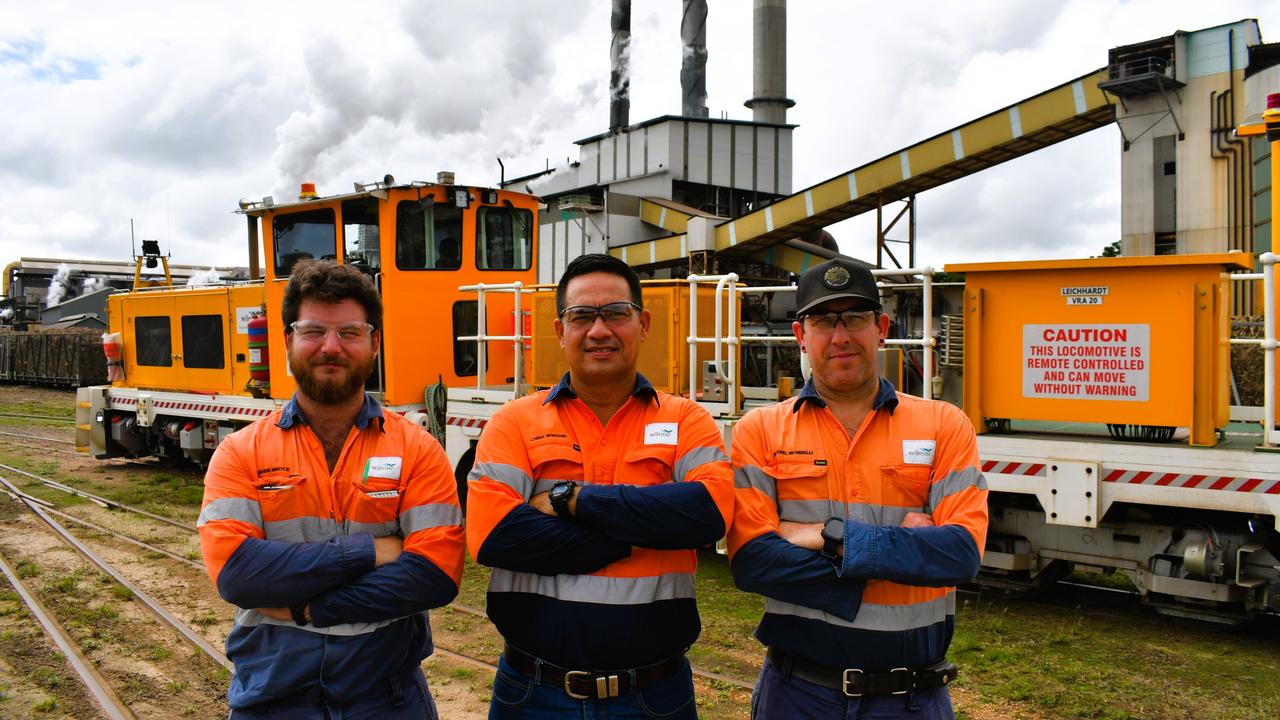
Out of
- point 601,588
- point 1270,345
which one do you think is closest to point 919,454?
point 601,588

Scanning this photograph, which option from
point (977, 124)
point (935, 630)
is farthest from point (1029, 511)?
point (977, 124)

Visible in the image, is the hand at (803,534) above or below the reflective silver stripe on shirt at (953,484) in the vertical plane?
below

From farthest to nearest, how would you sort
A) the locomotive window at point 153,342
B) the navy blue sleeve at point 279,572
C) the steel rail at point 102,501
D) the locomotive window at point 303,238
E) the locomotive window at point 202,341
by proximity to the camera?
the locomotive window at point 153,342
the locomotive window at point 202,341
the steel rail at point 102,501
the locomotive window at point 303,238
the navy blue sleeve at point 279,572

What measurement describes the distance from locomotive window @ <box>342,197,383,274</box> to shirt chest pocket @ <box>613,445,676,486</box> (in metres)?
6.95

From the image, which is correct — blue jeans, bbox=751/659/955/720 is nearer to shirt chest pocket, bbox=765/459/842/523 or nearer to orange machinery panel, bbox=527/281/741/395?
shirt chest pocket, bbox=765/459/842/523

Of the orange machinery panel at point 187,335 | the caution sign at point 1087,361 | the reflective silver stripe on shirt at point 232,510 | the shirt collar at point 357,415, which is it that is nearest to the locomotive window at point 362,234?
the orange machinery panel at point 187,335

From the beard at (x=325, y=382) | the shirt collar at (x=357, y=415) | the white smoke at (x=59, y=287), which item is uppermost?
the white smoke at (x=59, y=287)

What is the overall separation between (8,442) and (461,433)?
12.7 meters

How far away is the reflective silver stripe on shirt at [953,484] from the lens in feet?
8.75

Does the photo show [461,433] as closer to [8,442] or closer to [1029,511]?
[1029,511]

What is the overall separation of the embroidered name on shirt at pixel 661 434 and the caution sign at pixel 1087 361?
396 cm

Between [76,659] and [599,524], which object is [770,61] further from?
[599,524]

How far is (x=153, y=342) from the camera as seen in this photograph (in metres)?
13.0

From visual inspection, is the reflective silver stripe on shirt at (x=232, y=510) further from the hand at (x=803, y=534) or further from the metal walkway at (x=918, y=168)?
the metal walkway at (x=918, y=168)
